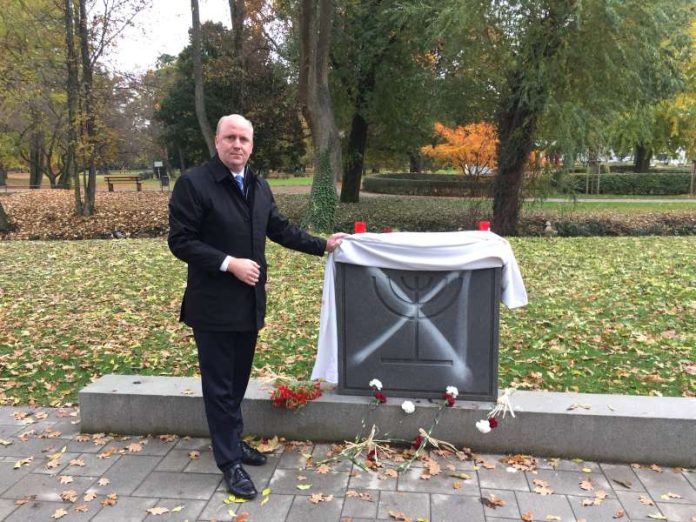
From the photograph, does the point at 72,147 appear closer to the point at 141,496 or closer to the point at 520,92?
the point at 520,92

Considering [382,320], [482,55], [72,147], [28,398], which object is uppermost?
[482,55]

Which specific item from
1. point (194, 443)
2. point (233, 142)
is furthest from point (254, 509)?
point (233, 142)

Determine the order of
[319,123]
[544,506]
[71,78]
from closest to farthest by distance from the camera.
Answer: [544,506], [319,123], [71,78]

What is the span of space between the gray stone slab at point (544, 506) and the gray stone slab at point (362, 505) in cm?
74

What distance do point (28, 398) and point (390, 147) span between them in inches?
776

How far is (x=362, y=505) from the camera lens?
9.89 feet

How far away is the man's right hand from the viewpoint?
288 cm

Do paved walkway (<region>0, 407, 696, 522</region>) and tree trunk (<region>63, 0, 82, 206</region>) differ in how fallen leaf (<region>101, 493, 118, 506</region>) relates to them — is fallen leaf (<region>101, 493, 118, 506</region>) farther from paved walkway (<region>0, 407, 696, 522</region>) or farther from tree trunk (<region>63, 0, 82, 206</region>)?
tree trunk (<region>63, 0, 82, 206</region>)

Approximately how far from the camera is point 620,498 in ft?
10.0

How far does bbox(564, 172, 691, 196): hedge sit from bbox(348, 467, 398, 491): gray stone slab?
2685 cm

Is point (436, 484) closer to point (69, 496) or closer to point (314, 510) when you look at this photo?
point (314, 510)

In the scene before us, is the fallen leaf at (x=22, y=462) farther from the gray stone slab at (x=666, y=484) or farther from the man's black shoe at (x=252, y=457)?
the gray stone slab at (x=666, y=484)

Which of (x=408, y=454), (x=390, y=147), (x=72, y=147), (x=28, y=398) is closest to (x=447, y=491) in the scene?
(x=408, y=454)

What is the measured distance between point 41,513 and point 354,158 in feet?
63.6
